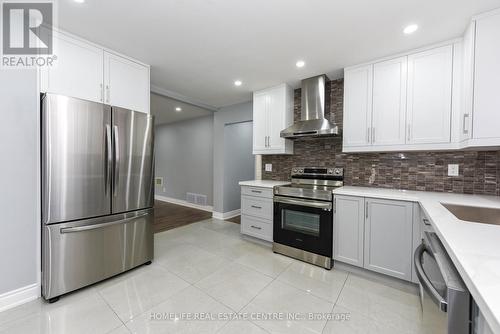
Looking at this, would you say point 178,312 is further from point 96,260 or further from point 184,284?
point 96,260

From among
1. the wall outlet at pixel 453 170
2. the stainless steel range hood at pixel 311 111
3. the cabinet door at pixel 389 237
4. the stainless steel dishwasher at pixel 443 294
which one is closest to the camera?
the stainless steel dishwasher at pixel 443 294

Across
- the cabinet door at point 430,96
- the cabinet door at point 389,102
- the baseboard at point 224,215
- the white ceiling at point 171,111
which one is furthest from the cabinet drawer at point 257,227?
the white ceiling at point 171,111

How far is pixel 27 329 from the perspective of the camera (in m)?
1.49

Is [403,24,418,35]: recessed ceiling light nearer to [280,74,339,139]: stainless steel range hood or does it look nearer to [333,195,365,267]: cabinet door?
[280,74,339,139]: stainless steel range hood

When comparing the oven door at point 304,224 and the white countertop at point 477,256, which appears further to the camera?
the oven door at point 304,224

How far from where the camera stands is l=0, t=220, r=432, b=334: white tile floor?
60.4 inches

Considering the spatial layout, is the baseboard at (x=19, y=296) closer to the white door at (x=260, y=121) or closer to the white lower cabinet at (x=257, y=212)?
the white lower cabinet at (x=257, y=212)

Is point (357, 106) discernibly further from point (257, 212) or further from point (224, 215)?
point (224, 215)

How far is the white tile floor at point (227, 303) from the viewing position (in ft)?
5.03

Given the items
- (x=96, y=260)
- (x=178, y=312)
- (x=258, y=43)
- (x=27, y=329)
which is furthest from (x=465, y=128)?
(x=27, y=329)

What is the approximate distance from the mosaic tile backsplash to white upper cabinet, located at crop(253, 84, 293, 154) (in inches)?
9.8

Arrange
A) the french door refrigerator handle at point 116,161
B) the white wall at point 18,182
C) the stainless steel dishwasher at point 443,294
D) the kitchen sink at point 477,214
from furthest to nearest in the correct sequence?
the french door refrigerator handle at point 116,161
the white wall at point 18,182
the kitchen sink at point 477,214
the stainless steel dishwasher at point 443,294

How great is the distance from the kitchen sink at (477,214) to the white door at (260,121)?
7.67 ft

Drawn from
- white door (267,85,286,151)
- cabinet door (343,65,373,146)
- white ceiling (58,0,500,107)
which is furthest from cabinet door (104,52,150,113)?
cabinet door (343,65,373,146)
